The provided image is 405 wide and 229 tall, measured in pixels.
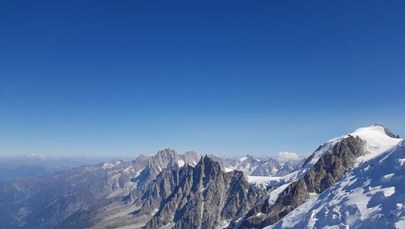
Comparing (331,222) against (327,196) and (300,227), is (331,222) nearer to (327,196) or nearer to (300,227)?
(300,227)

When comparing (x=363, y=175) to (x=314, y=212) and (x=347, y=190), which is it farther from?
(x=314, y=212)

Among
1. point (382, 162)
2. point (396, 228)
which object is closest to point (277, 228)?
point (382, 162)

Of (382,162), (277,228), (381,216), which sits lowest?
(277,228)

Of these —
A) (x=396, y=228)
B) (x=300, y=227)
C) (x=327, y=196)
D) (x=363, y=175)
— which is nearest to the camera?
(x=396, y=228)

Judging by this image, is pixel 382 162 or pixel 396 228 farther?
pixel 382 162

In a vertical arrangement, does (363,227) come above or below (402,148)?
below

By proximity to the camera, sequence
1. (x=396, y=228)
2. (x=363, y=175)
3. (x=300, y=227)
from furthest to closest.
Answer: (x=363, y=175) → (x=300, y=227) → (x=396, y=228)
